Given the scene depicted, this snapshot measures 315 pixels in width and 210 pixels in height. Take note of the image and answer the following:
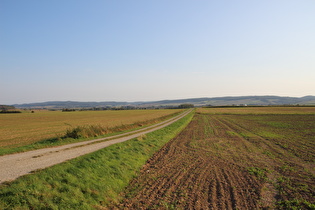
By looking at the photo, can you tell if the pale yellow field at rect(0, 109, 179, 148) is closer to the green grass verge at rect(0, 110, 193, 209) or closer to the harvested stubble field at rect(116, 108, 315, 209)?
the green grass verge at rect(0, 110, 193, 209)

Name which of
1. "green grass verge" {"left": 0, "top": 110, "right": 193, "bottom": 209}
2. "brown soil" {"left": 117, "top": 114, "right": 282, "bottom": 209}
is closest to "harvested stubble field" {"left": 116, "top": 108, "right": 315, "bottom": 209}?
"brown soil" {"left": 117, "top": 114, "right": 282, "bottom": 209}

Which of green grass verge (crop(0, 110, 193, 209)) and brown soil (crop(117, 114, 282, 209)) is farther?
brown soil (crop(117, 114, 282, 209))

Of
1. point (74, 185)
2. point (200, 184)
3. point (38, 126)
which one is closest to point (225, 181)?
point (200, 184)

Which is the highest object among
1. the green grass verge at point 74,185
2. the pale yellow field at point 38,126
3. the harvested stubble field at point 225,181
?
the green grass verge at point 74,185

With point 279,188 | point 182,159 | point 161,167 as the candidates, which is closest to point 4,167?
point 161,167

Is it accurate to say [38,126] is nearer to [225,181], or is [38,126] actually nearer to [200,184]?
[200,184]

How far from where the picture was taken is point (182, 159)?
50.2 ft

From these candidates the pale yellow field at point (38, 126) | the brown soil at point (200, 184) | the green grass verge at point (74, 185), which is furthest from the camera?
the pale yellow field at point (38, 126)

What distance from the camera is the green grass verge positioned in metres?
7.23

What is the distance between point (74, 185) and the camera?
8.95m

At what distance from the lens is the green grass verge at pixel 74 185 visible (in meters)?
7.23

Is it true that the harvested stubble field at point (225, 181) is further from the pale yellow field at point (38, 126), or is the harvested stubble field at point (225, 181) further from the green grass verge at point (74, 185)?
the pale yellow field at point (38, 126)

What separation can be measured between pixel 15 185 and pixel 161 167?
298 inches

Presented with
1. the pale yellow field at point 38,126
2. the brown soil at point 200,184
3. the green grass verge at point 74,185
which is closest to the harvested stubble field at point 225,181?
the brown soil at point 200,184
